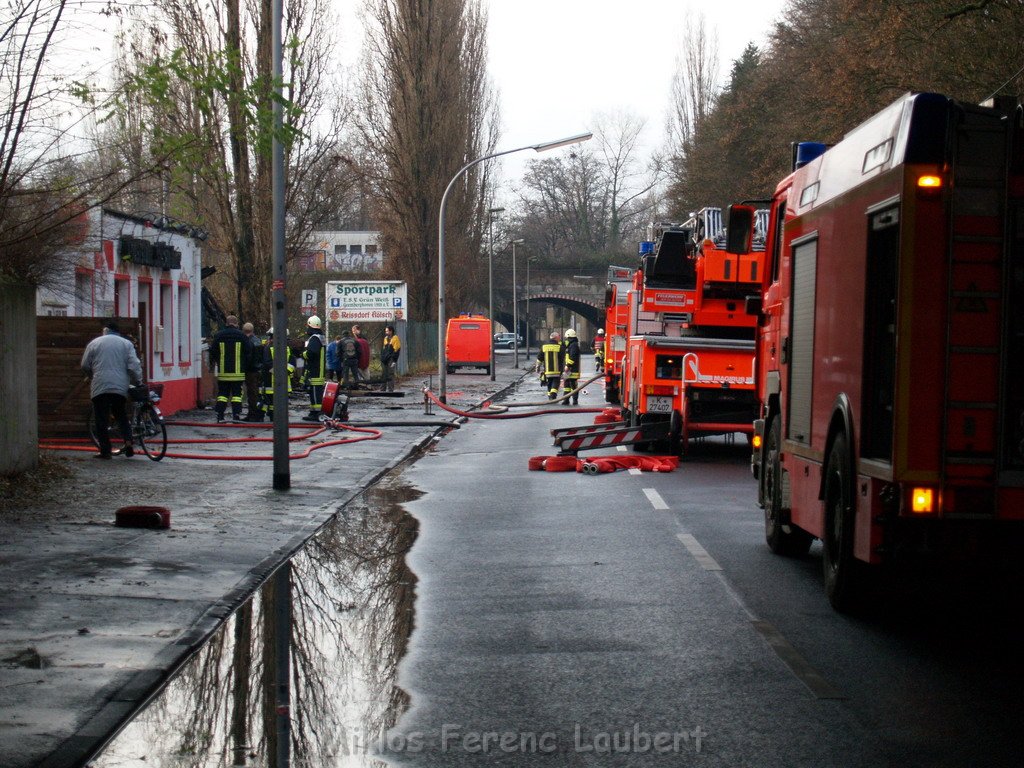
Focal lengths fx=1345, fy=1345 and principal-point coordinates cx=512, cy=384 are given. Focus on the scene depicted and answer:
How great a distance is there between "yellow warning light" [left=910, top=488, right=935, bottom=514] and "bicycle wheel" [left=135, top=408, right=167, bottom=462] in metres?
12.6

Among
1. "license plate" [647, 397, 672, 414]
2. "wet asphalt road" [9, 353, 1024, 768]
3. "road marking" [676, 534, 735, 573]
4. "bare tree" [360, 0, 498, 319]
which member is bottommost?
"road marking" [676, 534, 735, 573]

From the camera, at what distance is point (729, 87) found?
66.1 meters

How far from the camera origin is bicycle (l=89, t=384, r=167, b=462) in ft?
57.0

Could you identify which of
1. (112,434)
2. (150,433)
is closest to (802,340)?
(150,433)

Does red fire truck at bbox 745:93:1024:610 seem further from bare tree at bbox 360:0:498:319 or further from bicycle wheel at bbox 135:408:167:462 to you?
bare tree at bbox 360:0:498:319

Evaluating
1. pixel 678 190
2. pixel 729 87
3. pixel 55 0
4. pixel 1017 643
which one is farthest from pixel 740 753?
pixel 729 87

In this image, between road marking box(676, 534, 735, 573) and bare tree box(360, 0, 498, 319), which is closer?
road marking box(676, 534, 735, 573)

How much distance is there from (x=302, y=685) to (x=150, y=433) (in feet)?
42.0

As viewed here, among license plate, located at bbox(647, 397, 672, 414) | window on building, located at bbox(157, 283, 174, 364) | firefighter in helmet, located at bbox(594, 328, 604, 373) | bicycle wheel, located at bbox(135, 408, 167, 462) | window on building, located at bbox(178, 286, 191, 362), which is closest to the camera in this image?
bicycle wheel, located at bbox(135, 408, 167, 462)

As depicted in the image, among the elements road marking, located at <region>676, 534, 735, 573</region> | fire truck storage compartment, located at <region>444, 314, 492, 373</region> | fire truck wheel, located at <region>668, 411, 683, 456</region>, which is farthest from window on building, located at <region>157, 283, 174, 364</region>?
fire truck storage compartment, located at <region>444, 314, 492, 373</region>

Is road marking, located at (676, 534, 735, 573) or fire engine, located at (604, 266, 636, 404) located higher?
fire engine, located at (604, 266, 636, 404)

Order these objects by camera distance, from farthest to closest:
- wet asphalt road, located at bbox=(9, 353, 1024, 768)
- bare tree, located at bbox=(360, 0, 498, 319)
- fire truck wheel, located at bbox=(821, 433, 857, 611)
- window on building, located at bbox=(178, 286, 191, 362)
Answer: bare tree, located at bbox=(360, 0, 498, 319) < window on building, located at bbox=(178, 286, 191, 362) < fire truck wheel, located at bbox=(821, 433, 857, 611) < wet asphalt road, located at bbox=(9, 353, 1024, 768)

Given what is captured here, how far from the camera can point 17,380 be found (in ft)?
47.5

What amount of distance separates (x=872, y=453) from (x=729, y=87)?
6153 cm
